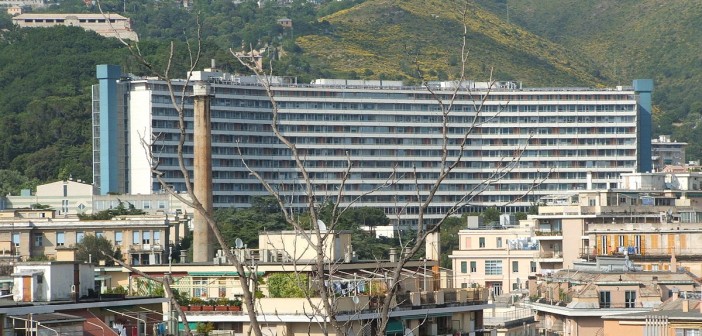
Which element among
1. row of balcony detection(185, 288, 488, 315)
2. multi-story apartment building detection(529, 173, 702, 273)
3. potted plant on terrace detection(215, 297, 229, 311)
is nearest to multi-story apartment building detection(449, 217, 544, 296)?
multi-story apartment building detection(529, 173, 702, 273)

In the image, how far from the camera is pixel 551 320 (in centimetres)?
6931

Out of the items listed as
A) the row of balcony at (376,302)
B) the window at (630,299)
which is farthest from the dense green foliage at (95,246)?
the window at (630,299)

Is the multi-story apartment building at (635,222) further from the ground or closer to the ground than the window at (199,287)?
further from the ground

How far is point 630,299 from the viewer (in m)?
65.4

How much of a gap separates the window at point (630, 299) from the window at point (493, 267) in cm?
5942

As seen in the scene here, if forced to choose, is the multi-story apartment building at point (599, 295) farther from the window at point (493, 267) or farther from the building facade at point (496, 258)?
the window at point (493, 267)

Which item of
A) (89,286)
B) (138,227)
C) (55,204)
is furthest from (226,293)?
(55,204)

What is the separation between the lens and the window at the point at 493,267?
125m

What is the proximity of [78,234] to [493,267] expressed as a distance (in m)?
29.2

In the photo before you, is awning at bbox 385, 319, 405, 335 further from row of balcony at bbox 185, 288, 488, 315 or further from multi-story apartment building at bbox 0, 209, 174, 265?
multi-story apartment building at bbox 0, 209, 174, 265

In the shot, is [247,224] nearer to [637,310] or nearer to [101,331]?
[637,310]

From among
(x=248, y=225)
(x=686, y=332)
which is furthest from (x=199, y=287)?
(x=248, y=225)

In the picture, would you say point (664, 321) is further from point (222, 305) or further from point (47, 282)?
point (47, 282)

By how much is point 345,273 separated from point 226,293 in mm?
3568
